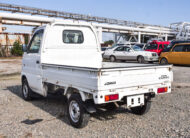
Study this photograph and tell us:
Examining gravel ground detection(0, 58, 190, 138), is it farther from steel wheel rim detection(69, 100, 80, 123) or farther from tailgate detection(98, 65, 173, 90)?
tailgate detection(98, 65, 173, 90)

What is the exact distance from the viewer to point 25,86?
6758mm

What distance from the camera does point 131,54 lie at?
1934cm

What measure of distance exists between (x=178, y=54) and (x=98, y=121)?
41.4 ft

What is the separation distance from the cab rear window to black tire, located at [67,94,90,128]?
7.06ft

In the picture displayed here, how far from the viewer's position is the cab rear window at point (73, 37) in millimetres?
5965

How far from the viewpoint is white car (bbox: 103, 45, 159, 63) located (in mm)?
18250

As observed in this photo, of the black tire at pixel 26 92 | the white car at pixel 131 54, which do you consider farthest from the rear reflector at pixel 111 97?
the white car at pixel 131 54

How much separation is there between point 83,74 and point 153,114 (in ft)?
7.23

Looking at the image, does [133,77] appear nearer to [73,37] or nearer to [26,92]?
[73,37]

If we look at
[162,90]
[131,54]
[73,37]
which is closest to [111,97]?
[162,90]

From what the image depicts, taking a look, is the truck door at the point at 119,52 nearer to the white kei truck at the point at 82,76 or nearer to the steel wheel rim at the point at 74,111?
the white kei truck at the point at 82,76

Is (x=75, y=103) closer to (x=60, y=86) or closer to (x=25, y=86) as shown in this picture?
(x=60, y=86)

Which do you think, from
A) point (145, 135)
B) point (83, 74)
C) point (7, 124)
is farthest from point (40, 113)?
point (145, 135)

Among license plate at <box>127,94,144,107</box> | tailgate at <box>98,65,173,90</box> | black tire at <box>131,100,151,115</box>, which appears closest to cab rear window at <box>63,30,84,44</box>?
black tire at <box>131,100,151,115</box>
